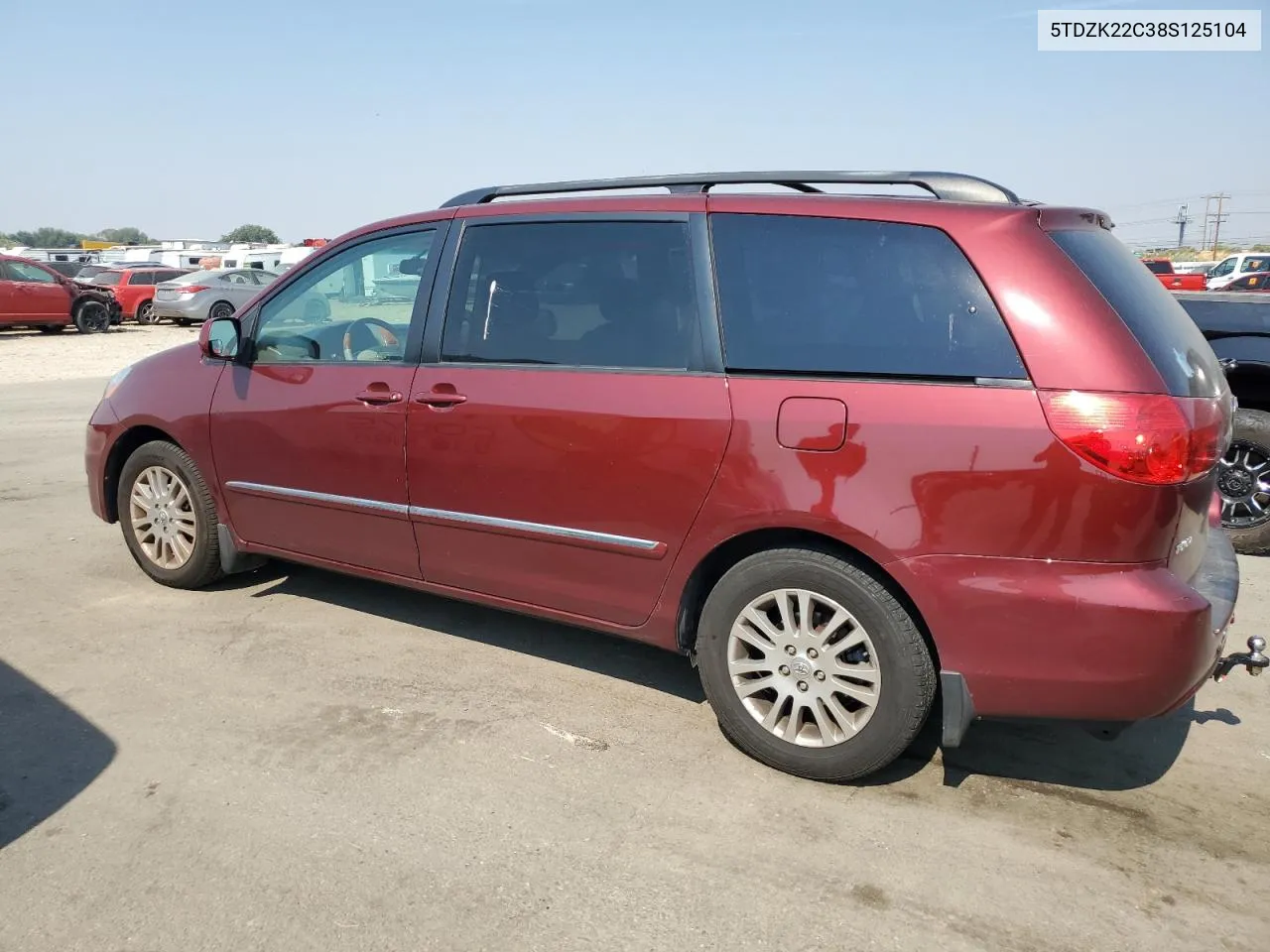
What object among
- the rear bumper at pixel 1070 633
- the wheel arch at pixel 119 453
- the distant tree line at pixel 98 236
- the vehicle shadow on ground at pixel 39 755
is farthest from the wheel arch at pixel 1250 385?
the distant tree line at pixel 98 236

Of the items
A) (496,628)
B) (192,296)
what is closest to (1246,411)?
(496,628)

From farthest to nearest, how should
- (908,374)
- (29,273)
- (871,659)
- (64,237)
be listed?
(64,237) → (29,273) → (871,659) → (908,374)

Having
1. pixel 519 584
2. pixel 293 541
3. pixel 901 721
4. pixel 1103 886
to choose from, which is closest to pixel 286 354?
pixel 293 541

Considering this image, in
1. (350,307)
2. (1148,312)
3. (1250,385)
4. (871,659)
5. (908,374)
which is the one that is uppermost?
(350,307)

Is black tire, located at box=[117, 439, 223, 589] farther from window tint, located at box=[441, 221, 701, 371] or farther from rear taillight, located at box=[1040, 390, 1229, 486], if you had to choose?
rear taillight, located at box=[1040, 390, 1229, 486]

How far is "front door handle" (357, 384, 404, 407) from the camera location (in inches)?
161

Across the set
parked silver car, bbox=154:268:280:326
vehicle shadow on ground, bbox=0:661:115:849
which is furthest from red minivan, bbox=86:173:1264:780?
parked silver car, bbox=154:268:280:326

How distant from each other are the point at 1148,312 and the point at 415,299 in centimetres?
263

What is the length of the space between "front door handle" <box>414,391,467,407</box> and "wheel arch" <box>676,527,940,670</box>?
1126mm

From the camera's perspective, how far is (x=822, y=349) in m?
3.23

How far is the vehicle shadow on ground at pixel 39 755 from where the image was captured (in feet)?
10.2

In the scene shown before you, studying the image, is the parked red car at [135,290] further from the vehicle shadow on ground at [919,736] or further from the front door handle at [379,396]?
the front door handle at [379,396]

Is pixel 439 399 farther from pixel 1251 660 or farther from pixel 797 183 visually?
pixel 1251 660

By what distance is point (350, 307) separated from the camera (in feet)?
14.7
